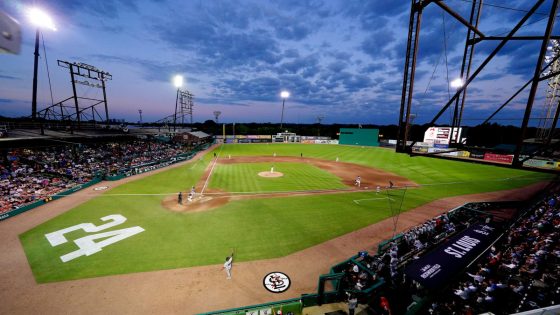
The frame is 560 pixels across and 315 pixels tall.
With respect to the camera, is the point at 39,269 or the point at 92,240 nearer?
the point at 39,269

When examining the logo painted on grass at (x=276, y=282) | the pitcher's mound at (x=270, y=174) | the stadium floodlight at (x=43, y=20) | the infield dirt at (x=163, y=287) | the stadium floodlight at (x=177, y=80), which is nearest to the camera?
the infield dirt at (x=163, y=287)

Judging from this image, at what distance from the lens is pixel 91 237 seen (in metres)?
16.1

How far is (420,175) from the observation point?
36.8 metres

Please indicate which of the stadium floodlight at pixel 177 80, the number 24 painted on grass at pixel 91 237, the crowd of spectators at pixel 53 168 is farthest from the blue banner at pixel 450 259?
the stadium floodlight at pixel 177 80

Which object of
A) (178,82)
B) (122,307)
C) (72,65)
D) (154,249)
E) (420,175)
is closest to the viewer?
(122,307)

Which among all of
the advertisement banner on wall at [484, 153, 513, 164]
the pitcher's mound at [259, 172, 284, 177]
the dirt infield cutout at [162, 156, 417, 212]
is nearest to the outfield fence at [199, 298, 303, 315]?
the dirt infield cutout at [162, 156, 417, 212]

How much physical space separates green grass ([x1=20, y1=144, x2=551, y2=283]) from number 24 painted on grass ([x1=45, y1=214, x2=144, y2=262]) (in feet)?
1.42

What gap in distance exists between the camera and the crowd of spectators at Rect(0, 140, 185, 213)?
22344mm

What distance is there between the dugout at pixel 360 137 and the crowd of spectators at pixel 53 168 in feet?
220

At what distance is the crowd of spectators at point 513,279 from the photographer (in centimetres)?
888

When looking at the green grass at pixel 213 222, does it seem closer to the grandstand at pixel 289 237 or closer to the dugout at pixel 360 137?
the grandstand at pixel 289 237

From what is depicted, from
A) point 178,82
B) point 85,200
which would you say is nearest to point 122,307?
point 85,200

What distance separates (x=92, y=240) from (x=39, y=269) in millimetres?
2938

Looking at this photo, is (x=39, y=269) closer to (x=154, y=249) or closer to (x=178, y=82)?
(x=154, y=249)
